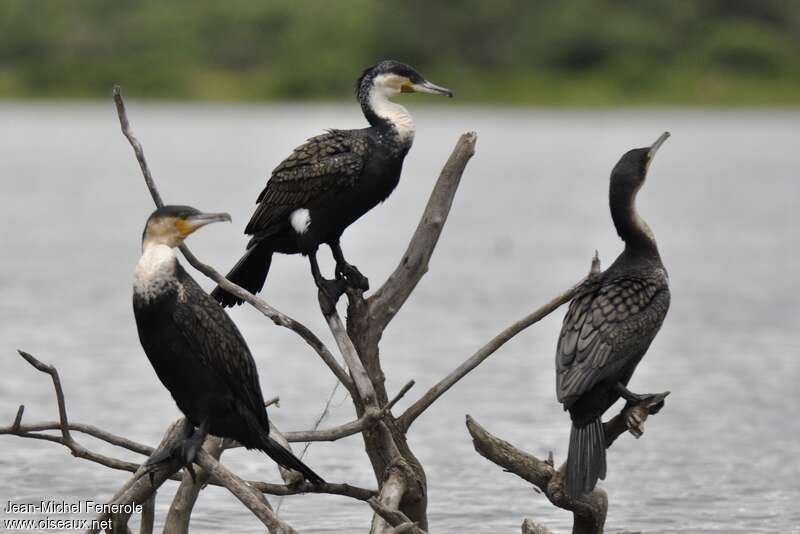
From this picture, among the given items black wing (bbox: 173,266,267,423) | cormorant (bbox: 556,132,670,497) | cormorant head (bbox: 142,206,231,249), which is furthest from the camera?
cormorant (bbox: 556,132,670,497)

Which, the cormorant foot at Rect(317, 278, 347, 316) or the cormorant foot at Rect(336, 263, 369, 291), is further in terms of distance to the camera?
the cormorant foot at Rect(336, 263, 369, 291)

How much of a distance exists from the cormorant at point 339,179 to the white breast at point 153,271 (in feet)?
3.94

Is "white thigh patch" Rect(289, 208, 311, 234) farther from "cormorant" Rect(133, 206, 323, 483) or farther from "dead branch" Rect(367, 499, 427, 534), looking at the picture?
"dead branch" Rect(367, 499, 427, 534)

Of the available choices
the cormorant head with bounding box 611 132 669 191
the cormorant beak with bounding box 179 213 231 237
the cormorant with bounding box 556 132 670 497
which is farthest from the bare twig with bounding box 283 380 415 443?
the cormorant head with bounding box 611 132 669 191

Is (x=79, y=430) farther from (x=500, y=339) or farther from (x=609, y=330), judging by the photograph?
(x=609, y=330)

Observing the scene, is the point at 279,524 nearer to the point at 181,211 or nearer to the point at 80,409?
the point at 181,211

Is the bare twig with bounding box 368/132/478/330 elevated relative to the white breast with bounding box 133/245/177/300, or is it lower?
elevated

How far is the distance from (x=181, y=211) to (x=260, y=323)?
33.8 feet

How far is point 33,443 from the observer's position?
32.8 feet

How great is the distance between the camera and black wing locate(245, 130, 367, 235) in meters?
6.86

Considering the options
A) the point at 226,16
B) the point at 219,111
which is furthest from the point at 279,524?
the point at 219,111

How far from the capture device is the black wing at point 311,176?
22.5 feet

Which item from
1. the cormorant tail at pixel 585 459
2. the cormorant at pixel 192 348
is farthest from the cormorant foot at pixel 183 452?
the cormorant tail at pixel 585 459

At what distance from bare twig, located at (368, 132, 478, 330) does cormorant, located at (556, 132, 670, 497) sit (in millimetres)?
627
